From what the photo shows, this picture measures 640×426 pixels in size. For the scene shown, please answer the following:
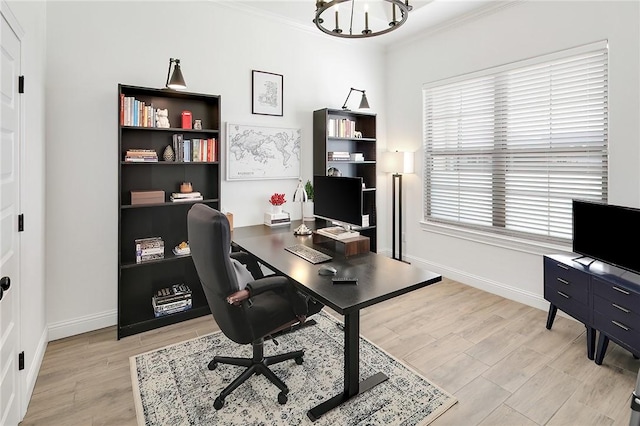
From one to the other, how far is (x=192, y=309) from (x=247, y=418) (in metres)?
1.48

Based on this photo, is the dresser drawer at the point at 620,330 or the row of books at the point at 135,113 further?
the row of books at the point at 135,113

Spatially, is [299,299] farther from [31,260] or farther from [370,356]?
[31,260]

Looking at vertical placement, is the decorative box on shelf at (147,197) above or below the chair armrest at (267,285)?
above

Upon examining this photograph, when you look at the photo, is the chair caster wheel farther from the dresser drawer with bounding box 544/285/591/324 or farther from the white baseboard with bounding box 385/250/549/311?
the white baseboard with bounding box 385/250/549/311

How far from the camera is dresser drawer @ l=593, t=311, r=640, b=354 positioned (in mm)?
2145

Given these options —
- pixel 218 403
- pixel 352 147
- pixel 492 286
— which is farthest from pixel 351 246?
pixel 352 147

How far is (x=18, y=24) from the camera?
6.06 ft

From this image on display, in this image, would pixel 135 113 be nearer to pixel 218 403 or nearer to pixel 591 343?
pixel 218 403

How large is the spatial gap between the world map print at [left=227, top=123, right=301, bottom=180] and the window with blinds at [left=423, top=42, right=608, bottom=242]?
1758 millimetres

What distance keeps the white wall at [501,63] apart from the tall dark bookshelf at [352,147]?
0.50 meters

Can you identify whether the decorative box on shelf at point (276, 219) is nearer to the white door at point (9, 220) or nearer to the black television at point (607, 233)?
the white door at point (9, 220)

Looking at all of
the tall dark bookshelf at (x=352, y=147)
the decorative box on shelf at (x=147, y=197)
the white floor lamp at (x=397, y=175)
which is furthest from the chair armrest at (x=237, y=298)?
the white floor lamp at (x=397, y=175)

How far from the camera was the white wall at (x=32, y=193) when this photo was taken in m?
→ 2.01

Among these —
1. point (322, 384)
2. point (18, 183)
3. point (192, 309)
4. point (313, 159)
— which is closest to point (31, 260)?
point (18, 183)
